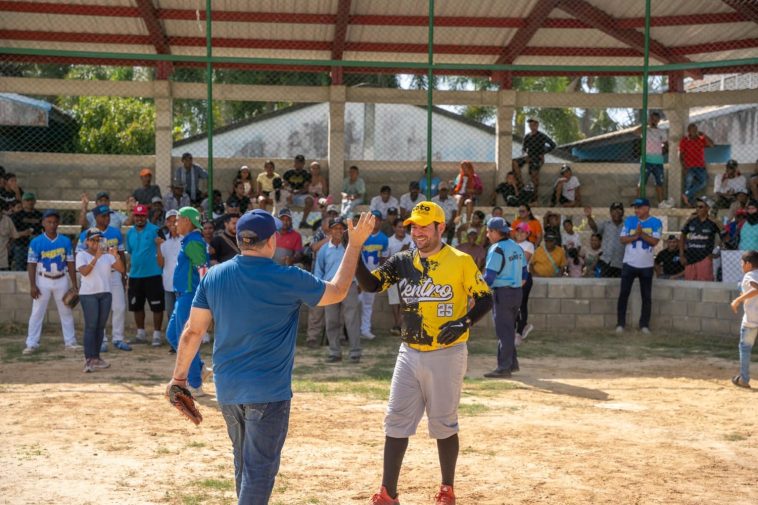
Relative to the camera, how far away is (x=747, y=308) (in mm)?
10445

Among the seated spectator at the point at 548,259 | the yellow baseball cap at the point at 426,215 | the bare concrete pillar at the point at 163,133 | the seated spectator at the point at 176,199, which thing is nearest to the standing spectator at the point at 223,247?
the yellow baseball cap at the point at 426,215

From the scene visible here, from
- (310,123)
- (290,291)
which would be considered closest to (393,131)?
(310,123)

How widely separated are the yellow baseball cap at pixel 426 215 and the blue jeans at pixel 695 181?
13741 millimetres

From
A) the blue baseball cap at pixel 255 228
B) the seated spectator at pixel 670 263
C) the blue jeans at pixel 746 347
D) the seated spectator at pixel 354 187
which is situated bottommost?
the blue jeans at pixel 746 347

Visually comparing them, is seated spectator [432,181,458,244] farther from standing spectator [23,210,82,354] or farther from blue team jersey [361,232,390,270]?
standing spectator [23,210,82,354]

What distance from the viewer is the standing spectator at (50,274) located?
1209 cm

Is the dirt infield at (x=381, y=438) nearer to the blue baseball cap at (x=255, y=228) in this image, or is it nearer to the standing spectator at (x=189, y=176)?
the blue baseball cap at (x=255, y=228)

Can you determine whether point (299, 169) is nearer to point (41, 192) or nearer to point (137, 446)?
A: point (41, 192)

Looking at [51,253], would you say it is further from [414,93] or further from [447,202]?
[414,93]

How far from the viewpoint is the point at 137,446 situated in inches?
306

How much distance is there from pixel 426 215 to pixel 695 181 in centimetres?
1406

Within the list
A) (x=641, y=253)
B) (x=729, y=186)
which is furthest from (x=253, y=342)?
(x=729, y=186)

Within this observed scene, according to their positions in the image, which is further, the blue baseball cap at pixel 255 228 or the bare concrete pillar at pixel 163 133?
the bare concrete pillar at pixel 163 133

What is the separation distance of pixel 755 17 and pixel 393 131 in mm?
16839
